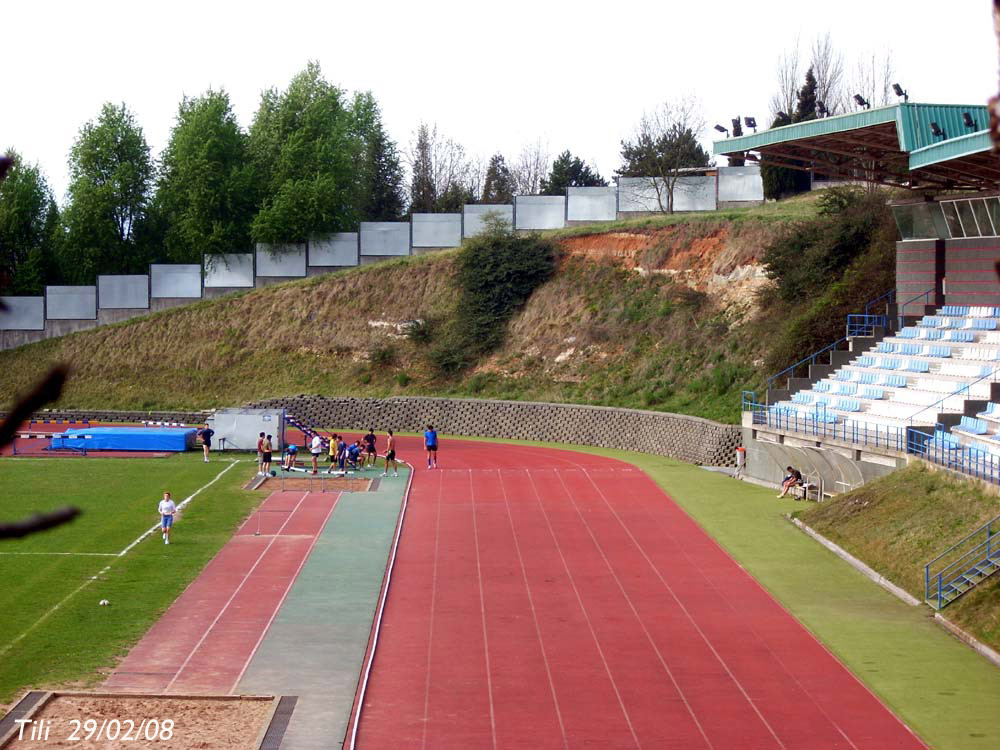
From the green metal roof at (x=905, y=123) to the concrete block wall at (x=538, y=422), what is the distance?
10405 millimetres

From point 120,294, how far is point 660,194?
102ft

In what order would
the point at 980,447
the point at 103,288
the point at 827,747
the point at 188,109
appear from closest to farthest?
the point at 827,747, the point at 980,447, the point at 103,288, the point at 188,109

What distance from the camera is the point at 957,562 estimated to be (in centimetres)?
2067

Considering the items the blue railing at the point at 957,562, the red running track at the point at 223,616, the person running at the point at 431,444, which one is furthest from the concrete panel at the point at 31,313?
the blue railing at the point at 957,562

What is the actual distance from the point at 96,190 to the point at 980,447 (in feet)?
187

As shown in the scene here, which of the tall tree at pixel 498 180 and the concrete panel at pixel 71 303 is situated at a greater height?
the tall tree at pixel 498 180

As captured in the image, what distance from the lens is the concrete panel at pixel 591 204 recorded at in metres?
66.8

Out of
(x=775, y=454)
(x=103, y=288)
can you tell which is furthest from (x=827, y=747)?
(x=103, y=288)

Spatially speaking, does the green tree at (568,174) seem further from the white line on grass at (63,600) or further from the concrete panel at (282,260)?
the white line on grass at (63,600)

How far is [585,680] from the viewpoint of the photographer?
54.6ft

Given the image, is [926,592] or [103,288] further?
[103,288]

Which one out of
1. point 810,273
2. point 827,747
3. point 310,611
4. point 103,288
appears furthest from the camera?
point 103,288

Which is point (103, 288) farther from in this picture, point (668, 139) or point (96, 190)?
point (668, 139)

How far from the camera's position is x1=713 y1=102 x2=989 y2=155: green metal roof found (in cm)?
3269
